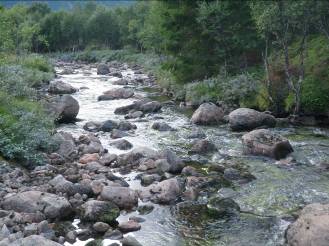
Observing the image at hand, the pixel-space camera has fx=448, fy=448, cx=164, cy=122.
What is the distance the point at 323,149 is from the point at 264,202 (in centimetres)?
722

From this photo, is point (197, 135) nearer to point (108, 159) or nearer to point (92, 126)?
point (92, 126)

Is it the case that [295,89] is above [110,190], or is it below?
above

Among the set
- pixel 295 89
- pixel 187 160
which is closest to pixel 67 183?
pixel 187 160

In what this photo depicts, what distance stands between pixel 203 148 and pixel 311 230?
1014 centimetres

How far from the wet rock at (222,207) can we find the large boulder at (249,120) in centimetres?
1100

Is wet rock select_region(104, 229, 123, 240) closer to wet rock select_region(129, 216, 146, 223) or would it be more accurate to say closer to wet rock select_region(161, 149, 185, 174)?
wet rock select_region(129, 216, 146, 223)

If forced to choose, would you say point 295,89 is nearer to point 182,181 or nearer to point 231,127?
point 231,127

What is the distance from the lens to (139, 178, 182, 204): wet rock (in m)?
14.5

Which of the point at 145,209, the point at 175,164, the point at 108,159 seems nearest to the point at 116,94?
the point at 108,159

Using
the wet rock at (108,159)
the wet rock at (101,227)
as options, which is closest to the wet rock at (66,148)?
the wet rock at (108,159)

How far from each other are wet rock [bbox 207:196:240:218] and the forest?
0.12ft

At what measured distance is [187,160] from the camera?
758 inches

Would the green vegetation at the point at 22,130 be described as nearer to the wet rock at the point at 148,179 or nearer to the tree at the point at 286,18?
the wet rock at the point at 148,179

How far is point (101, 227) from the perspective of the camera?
1219 cm
